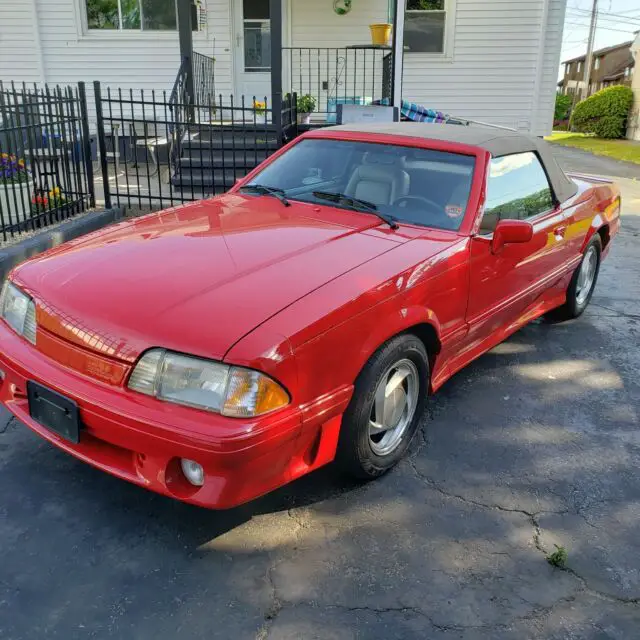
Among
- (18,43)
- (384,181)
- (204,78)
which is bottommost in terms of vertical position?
(384,181)

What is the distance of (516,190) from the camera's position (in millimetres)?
3975

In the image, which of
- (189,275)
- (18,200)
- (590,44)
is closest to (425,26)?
(18,200)

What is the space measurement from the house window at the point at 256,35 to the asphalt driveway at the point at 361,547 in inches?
403

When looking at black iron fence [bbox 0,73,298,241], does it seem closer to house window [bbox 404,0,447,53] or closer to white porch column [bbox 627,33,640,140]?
house window [bbox 404,0,447,53]

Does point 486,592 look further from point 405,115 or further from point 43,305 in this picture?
point 405,115

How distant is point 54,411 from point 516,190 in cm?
295

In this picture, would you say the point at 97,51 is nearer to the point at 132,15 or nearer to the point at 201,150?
the point at 132,15

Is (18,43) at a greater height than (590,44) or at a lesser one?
lesser

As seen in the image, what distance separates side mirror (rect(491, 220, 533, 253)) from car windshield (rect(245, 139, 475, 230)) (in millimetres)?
217

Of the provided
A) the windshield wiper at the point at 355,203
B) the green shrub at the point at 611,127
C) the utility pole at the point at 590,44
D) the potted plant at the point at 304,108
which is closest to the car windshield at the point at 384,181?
Answer: the windshield wiper at the point at 355,203

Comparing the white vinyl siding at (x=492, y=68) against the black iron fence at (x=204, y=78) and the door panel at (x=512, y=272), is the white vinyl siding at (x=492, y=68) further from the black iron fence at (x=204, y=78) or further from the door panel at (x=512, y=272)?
the door panel at (x=512, y=272)

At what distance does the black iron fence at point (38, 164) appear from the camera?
239 inches

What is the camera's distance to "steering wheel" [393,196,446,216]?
3525mm

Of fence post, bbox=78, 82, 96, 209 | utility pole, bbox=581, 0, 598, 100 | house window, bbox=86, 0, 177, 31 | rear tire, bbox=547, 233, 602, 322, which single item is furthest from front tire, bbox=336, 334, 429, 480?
utility pole, bbox=581, 0, 598, 100
